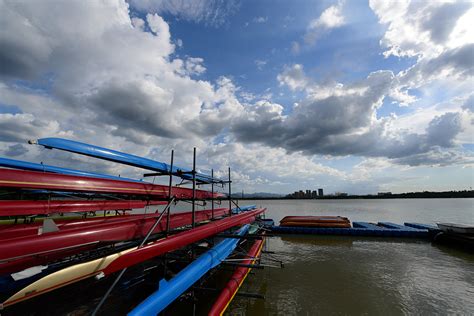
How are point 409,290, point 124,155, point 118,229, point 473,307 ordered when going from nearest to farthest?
point 118,229
point 124,155
point 473,307
point 409,290

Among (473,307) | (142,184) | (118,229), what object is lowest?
(473,307)

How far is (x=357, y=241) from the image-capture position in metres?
21.1

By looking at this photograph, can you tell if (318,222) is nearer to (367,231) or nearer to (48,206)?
(367,231)

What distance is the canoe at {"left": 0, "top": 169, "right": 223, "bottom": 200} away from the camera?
4.98 m

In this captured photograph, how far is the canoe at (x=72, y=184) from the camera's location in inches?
196

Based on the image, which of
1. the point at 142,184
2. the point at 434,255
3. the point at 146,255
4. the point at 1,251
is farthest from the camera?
the point at 434,255

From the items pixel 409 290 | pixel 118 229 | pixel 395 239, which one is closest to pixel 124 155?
pixel 118 229

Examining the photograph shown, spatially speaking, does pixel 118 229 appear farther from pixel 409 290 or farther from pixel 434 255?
pixel 434 255

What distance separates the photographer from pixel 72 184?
591 centimetres

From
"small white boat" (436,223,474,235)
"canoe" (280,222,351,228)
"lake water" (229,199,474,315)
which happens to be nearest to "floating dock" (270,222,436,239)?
"canoe" (280,222,351,228)

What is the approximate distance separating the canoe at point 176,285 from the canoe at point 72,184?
3.11 metres

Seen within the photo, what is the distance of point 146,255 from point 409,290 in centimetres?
1221

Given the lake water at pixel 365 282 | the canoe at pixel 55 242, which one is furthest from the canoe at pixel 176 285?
the lake water at pixel 365 282

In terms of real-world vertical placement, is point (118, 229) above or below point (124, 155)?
below
